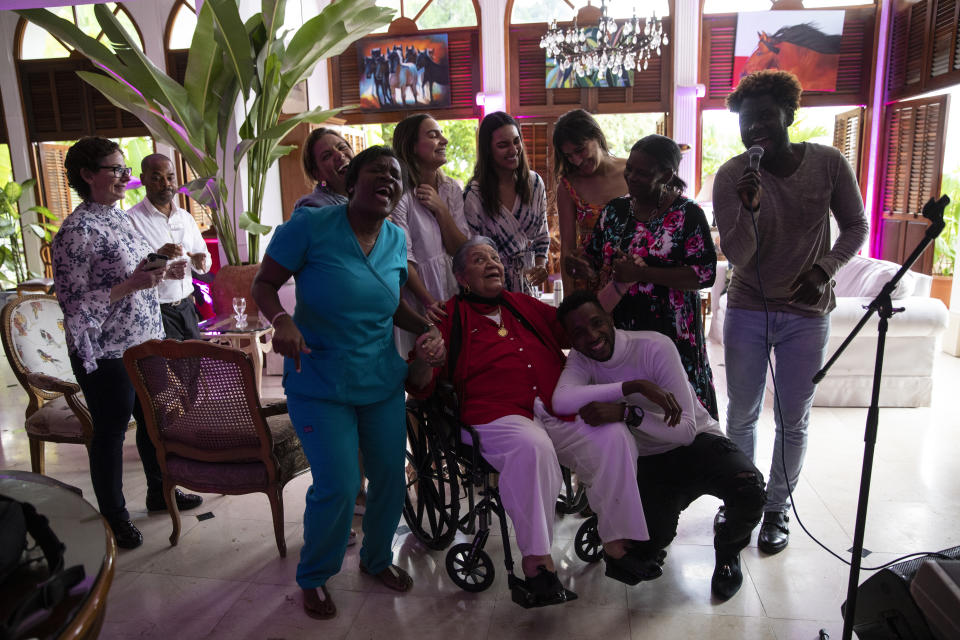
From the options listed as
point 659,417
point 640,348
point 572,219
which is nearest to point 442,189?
point 572,219

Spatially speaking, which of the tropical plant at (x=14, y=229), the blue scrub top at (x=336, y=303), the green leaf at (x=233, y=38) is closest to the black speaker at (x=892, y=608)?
the blue scrub top at (x=336, y=303)

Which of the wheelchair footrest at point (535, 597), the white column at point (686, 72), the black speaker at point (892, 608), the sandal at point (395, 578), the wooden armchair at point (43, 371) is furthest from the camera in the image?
the white column at point (686, 72)

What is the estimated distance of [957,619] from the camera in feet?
4.20

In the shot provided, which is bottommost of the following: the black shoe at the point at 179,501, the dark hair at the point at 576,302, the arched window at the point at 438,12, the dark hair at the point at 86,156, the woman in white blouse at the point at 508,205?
the black shoe at the point at 179,501

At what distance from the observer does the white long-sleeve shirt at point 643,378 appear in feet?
7.11

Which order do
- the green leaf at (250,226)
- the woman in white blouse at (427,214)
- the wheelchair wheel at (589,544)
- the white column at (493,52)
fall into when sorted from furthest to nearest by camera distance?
the white column at (493,52)
the green leaf at (250,226)
the woman in white blouse at (427,214)
the wheelchair wheel at (589,544)

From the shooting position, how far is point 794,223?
2.34 m

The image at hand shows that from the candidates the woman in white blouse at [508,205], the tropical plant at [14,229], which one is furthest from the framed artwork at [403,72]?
the woman in white blouse at [508,205]

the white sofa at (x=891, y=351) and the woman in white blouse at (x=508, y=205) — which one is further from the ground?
the woman in white blouse at (x=508, y=205)

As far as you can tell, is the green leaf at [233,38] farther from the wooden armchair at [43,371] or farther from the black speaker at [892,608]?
the black speaker at [892,608]

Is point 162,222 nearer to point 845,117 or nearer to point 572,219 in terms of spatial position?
point 572,219

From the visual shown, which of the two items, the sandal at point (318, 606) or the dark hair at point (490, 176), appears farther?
the dark hair at point (490, 176)

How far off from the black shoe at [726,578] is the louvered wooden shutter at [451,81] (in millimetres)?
6615

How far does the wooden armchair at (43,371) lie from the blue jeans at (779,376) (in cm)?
276
